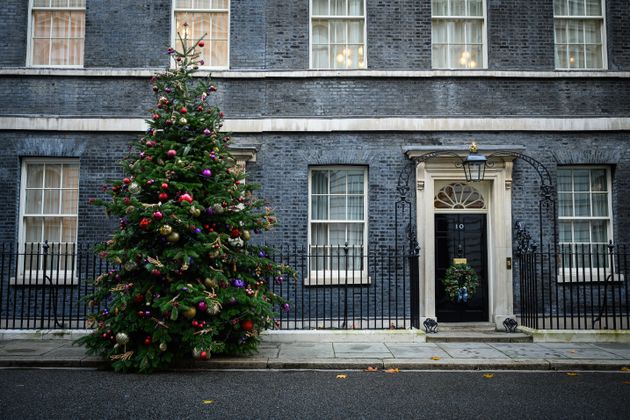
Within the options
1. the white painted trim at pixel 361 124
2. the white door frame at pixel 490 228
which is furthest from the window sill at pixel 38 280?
the white door frame at pixel 490 228

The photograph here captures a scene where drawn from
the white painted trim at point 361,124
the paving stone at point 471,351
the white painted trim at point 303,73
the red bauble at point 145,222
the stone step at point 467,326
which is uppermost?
the white painted trim at point 303,73

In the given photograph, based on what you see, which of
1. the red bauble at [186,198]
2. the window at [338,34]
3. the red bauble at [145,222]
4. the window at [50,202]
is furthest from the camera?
the window at [338,34]

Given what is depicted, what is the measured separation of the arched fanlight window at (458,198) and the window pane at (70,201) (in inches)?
302

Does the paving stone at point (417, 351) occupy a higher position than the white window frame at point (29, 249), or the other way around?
the white window frame at point (29, 249)

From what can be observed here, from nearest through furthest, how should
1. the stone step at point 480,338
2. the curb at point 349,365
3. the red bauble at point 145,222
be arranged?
the red bauble at point 145,222, the curb at point 349,365, the stone step at point 480,338

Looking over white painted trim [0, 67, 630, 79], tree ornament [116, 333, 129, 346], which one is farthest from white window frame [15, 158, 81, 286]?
tree ornament [116, 333, 129, 346]

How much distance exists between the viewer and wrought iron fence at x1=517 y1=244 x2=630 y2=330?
34.0 feet

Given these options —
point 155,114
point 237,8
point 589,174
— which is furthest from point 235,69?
point 589,174

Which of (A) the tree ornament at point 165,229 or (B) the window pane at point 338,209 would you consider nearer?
(A) the tree ornament at point 165,229

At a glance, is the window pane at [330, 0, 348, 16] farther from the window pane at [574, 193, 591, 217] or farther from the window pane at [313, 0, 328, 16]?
the window pane at [574, 193, 591, 217]

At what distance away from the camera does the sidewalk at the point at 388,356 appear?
25.9ft

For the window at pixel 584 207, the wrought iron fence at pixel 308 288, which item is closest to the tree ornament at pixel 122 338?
the wrought iron fence at pixel 308 288

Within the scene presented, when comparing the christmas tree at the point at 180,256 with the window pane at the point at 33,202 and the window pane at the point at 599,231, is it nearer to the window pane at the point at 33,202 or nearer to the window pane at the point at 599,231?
the window pane at the point at 33,202

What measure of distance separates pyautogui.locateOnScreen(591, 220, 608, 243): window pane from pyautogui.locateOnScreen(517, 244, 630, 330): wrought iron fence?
0.71ft
